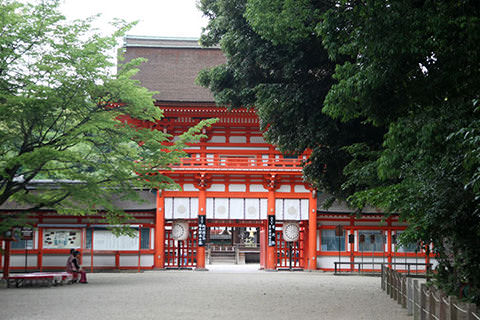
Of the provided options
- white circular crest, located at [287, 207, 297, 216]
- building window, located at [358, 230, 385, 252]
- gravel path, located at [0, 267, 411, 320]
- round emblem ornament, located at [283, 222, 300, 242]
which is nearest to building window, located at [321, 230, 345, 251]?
building window, located at [358, 230, 385, 252]

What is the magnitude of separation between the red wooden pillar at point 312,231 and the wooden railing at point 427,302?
11066 millimetres

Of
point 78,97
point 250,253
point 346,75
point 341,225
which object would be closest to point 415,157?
point 346,75

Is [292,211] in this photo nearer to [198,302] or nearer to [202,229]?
[202,229]

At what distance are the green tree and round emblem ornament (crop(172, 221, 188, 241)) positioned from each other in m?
10.5

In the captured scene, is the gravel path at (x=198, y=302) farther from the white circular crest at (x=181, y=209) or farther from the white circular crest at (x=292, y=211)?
the white circular crest at (x=292, y=211)

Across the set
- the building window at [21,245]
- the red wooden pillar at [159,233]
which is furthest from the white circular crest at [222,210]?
the building window at [21,245]

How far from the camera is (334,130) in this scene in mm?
14125

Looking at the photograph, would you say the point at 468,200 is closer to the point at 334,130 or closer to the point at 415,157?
the point at 415,157

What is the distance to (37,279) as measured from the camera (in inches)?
653

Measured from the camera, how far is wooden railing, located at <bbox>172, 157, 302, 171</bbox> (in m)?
24.8

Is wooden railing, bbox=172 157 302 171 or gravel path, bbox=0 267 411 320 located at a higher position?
wooden railing, bbox=172 157 302 171

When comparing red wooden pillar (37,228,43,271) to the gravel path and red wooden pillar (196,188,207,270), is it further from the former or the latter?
the gravel path

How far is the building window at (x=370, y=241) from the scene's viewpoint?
25.8 m

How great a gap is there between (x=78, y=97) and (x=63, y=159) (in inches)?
66.9
